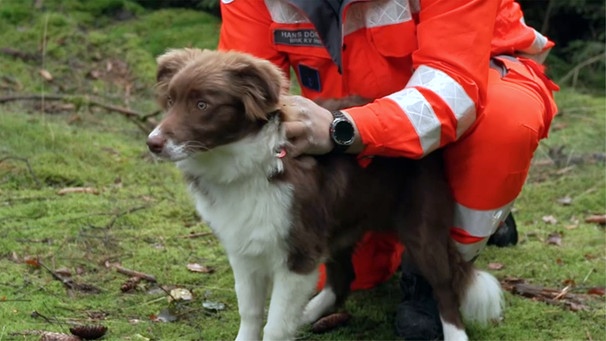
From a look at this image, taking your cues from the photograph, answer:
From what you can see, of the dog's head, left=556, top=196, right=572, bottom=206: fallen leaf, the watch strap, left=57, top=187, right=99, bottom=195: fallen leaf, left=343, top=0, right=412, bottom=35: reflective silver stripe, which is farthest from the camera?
left=556, top=196, right=572, bottom=206: fallen leaf

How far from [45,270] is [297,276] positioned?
1.39 metres

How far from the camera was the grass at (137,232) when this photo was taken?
3.85 meters

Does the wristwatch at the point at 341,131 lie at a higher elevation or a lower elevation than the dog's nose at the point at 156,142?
lower

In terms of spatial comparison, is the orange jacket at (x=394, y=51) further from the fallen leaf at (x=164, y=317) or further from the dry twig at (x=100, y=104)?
the dry twig at (x=100, y=104)

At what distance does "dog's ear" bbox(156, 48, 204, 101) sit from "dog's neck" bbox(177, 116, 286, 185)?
257 mm

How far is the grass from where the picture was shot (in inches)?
151

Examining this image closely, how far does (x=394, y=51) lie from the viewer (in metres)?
3.62

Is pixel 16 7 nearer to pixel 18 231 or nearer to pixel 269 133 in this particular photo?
pixel 18 231

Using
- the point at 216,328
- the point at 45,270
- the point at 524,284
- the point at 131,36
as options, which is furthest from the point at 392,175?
the point at 131,36

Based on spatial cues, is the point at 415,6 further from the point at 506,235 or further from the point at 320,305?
the point at 506,235

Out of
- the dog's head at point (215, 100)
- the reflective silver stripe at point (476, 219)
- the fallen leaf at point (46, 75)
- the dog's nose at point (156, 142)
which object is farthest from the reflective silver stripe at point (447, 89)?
the fallen leaf at point (46, 75)

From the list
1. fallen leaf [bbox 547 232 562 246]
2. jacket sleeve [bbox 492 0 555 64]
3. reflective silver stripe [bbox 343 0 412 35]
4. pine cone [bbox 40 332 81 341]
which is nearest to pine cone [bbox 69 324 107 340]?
pine cone [bbox 40 332 81 341]

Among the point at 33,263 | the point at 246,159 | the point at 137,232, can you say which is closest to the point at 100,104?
the point at 137,232

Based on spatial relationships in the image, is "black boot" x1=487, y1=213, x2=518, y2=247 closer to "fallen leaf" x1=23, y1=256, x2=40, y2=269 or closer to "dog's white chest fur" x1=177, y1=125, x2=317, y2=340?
"dog's white chest fur" x1=177, y1=125, x2=317, y2=340
